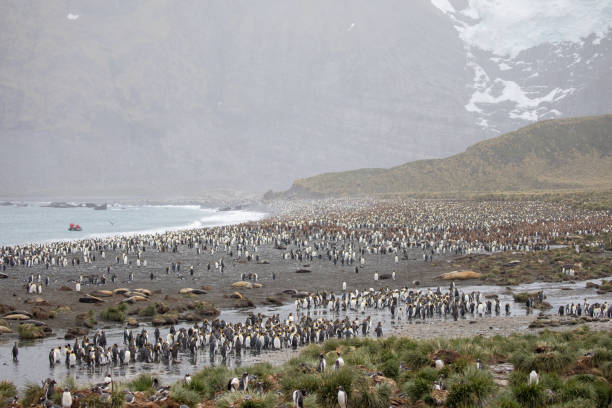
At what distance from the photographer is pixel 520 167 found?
127 metres

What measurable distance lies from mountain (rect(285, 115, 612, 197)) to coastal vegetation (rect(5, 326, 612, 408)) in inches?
4008

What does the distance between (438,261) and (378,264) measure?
442cm

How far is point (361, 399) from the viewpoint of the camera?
516 inches

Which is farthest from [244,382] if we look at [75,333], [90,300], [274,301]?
[90,300]

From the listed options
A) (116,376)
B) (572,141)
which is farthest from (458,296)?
(572,141)

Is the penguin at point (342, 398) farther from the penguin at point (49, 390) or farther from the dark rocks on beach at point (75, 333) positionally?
the dark rocks on beach at point (75, 333)

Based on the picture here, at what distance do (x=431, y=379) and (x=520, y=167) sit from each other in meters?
121

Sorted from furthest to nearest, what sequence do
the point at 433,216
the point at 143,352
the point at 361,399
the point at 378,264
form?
1. the point at 433,216
2. the point at 378,264
3. the point at 143,352
4. the point at 361,399

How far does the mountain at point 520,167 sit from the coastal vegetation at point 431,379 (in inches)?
4008

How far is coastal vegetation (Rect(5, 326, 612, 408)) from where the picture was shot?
12703 mm

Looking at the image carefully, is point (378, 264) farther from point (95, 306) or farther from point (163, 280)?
point (95, 306)

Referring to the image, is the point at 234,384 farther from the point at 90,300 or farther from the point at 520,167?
the point at 520,167

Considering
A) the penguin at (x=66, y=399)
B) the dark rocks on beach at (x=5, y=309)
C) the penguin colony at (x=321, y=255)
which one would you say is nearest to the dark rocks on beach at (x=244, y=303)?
the penguin colony at (x=321, y=255)

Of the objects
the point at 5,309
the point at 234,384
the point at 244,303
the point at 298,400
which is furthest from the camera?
the point at 244,303
